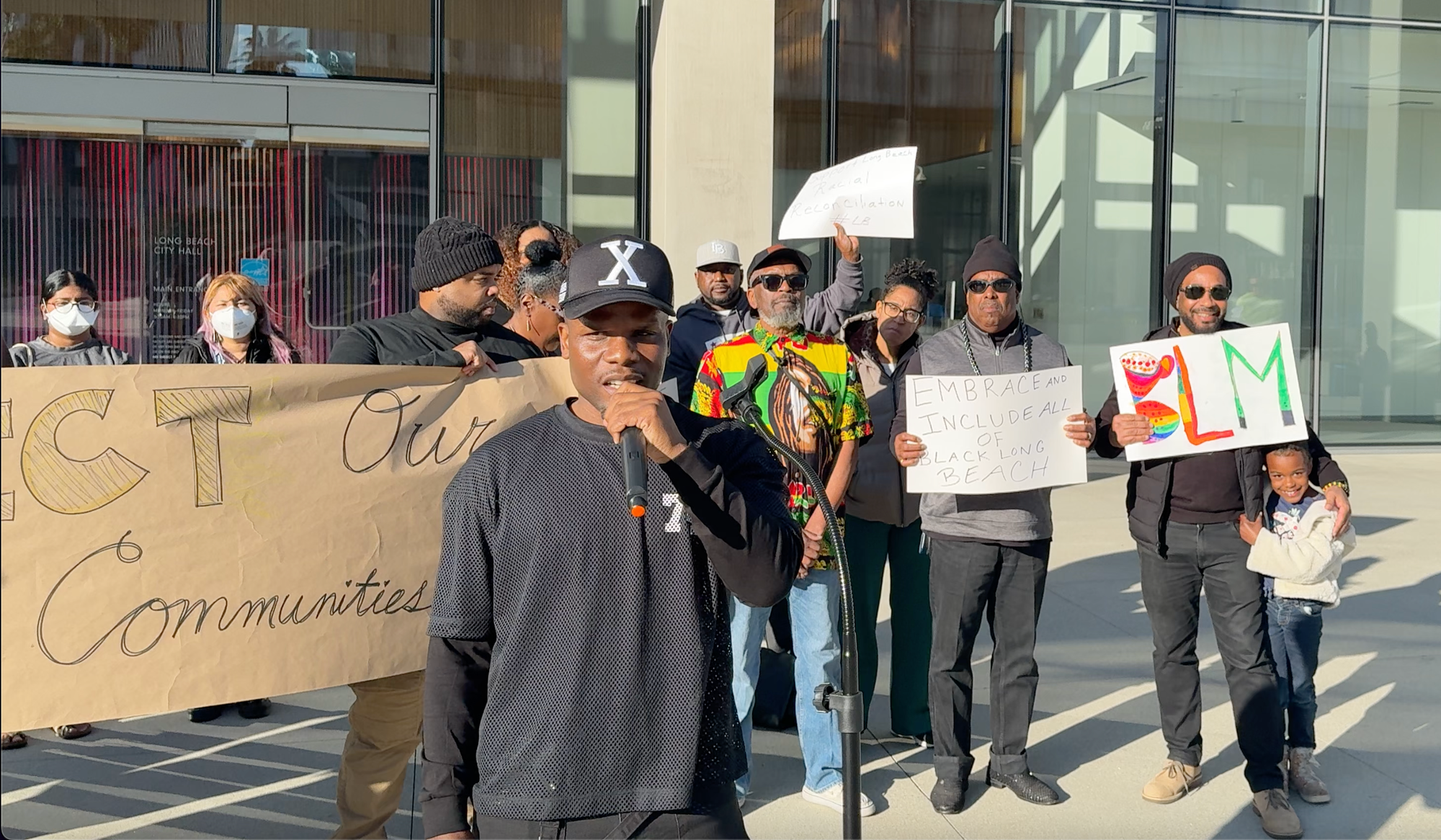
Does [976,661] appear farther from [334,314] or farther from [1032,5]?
[1032,5]

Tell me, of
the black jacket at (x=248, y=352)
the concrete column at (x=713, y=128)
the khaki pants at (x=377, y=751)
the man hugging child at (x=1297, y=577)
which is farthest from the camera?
the concrete column at (x=713, y=128)

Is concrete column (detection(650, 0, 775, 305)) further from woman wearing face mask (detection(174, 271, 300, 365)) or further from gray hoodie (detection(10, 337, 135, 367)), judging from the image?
woman wearing face mask (detection(174, 271, 300, 365))

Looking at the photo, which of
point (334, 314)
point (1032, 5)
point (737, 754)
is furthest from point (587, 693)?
point (1032, 5)

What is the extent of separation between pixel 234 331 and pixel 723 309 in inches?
98.3

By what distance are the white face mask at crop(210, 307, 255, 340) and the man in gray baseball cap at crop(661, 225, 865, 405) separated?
190cm

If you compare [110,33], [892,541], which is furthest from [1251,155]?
[110,33]

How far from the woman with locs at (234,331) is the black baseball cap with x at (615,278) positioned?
10.5ft

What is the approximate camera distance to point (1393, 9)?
15.2 meters

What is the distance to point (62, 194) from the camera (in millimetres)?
11000

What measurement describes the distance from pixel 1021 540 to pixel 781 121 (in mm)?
8797

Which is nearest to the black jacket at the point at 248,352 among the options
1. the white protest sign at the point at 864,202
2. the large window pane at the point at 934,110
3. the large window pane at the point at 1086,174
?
the white protest sign at the point at 864,202

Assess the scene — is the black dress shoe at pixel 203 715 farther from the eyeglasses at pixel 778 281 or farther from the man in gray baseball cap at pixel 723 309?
the eyeglasses at pixel 778 281

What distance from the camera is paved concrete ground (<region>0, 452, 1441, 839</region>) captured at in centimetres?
491

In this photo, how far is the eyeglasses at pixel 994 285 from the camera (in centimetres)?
508
